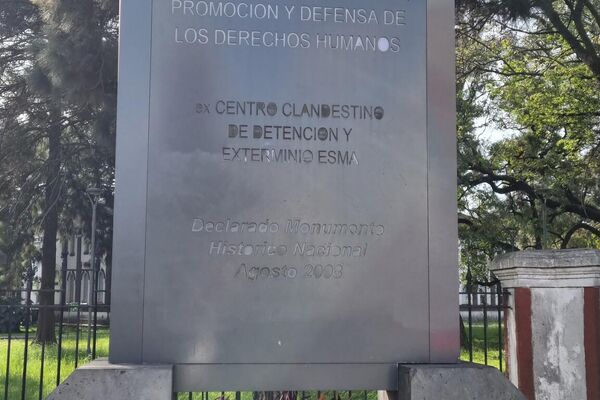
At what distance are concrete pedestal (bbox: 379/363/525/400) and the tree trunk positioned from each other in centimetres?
1165

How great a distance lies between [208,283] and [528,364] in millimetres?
3404

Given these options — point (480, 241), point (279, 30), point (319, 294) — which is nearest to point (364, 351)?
point (319, 294)

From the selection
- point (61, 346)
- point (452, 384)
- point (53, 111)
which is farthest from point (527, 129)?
point (452, 384)

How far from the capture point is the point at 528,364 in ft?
18.0

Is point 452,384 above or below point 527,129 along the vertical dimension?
below

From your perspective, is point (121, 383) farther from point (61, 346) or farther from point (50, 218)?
point (50, 218)

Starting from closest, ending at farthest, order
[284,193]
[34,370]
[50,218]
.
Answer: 1. [284,193]
2. [34,370]
3. [50,218]

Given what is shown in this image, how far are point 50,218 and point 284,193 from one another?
658 inches

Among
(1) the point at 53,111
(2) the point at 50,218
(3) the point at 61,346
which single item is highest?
(1) the point at 53,111

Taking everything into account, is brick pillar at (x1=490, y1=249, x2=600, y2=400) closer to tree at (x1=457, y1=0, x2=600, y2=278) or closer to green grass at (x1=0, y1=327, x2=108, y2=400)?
green grass at (x1=0, y1=327, x2=108, y2=400)

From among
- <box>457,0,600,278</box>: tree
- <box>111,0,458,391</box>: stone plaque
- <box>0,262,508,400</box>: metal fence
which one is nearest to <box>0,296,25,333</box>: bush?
<box>0,262,508,400</box>: metal fence

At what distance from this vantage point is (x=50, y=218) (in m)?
18.5

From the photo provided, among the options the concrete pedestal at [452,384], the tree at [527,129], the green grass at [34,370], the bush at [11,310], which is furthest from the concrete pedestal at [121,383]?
the tree at [527,129]

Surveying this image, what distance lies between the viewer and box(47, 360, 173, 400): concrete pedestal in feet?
10.2
